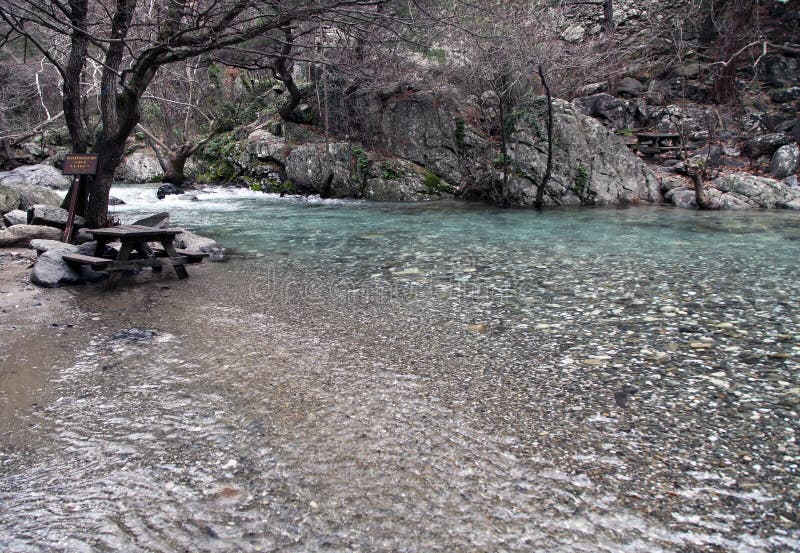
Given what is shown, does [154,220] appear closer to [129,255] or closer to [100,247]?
[100,247]

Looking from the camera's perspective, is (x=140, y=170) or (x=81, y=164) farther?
(x=140, y=170)

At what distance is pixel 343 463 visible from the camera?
2.96m

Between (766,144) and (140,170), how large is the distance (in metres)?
26.0

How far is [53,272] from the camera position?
6863 mm

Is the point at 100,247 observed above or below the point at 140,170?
below

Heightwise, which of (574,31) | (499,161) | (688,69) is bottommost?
(499,161)

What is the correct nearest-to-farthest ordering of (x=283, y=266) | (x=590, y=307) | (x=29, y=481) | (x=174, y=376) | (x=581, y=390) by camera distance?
(x=29, y=481) < (x=581, y=390) < (x=174, y=376) < (x=590, y=307) < (x=283, y=266)

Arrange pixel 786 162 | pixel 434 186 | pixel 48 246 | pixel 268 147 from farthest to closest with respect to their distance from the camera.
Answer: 1. pixel 268 147
2. pixel 434 186
3. pixel 786 162
4. pixel 48 246

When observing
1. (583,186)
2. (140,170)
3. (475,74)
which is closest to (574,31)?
(583,186)

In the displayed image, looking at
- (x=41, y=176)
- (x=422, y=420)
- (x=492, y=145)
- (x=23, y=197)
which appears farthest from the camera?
(x=41, y=176)

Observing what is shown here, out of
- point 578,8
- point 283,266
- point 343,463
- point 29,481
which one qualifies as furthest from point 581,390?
point 578,8

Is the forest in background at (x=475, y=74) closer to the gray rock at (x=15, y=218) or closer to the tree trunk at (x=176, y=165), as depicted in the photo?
the tree trunk at (x=176, y=165)

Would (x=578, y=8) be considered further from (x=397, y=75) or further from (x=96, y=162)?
(x=96, y=162)

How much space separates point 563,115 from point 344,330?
1525cm
